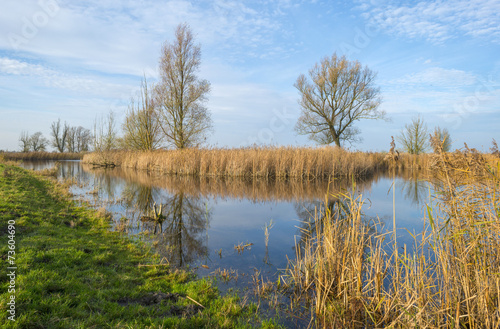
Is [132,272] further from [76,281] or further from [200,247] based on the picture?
[200,247]

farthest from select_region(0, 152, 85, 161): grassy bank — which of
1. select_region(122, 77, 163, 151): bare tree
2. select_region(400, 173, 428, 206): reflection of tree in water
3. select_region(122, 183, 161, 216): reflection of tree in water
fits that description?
select_region(400, 173, 428, 206): reflection of tree in water

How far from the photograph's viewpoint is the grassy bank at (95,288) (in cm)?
234

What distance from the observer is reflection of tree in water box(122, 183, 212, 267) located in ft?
14.6

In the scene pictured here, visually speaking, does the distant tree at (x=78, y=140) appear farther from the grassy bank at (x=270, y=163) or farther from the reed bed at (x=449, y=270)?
the reed bed at (x=449, y=270)

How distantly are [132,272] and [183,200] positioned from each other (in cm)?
548

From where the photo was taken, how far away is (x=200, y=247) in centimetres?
472

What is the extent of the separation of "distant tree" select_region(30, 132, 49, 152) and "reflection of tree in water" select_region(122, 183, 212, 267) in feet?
171

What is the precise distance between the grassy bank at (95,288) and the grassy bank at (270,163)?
10.7 metres

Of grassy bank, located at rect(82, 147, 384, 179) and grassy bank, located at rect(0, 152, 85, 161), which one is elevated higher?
grassy bank, located at rect(0, 152, 85, 161)

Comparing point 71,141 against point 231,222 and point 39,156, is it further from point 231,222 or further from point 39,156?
point 231,222

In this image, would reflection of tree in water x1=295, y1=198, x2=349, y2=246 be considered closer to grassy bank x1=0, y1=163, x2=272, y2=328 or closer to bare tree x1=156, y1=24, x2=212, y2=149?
grassy bank x1=0, y1=163, x2=272, y2=328

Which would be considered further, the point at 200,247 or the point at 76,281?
the point at 200,247

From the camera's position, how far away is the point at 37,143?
4969 centimetres

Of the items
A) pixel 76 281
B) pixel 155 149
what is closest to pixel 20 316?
pixel 76 281
